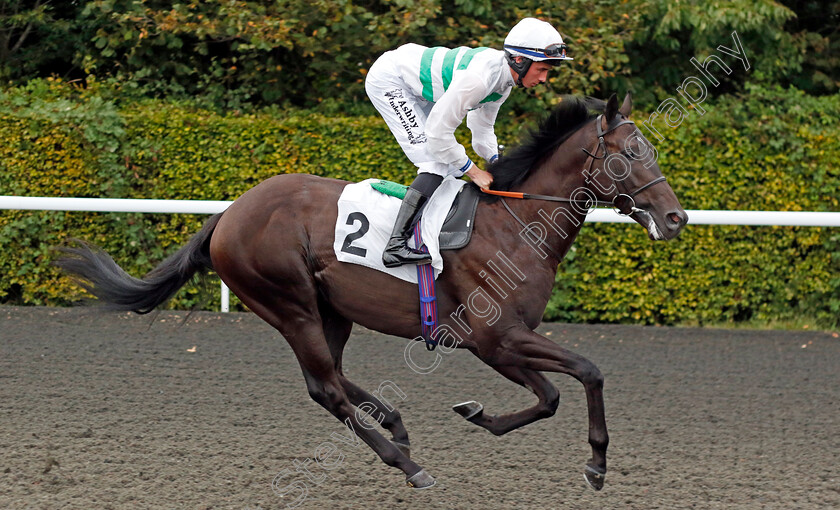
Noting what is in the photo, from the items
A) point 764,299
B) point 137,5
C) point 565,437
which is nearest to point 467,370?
point 565,437

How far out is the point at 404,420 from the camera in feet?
15.3

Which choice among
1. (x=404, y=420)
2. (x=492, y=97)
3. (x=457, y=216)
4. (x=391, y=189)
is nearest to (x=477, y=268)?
(x=457, y=216)

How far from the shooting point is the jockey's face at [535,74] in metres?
3.56

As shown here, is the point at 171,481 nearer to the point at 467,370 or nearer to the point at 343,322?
the point at 343,322

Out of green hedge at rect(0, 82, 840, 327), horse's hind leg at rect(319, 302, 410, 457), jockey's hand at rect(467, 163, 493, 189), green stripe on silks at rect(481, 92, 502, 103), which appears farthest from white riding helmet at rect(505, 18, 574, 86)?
green hedge at rect(0, 82, 840, 327)

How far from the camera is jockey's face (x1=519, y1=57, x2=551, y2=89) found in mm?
3561

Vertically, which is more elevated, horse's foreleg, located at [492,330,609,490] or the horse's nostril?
the horse's nostril

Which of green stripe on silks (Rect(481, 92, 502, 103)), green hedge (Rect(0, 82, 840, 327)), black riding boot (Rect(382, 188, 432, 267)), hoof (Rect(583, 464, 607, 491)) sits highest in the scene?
green stripe on silks (Rect(481, 92, 502, 103))

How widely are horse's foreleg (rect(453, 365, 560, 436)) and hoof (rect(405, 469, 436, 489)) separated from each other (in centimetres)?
30

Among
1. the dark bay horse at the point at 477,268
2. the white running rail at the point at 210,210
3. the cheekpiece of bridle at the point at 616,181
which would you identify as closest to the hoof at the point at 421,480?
the dark bay horse at the point at 477,268

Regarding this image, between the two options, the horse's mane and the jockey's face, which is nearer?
the jockey's face

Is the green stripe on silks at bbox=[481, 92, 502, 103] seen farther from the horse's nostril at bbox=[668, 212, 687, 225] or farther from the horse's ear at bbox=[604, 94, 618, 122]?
the horse's nostril at bbox=[668, 212, 687, 225]

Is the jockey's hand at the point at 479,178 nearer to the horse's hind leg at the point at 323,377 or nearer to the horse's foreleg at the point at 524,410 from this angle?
the horse's foreleg at the point at 524,410

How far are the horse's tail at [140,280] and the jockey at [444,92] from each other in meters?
0.95
